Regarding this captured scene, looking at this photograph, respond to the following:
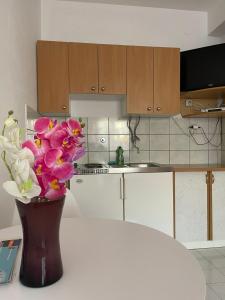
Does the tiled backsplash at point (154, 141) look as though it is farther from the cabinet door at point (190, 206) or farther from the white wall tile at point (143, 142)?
the cabinet door at point (190, 206)

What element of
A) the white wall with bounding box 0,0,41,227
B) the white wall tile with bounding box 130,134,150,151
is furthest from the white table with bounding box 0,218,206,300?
the white wall tile with bounding box 130,134,150,151

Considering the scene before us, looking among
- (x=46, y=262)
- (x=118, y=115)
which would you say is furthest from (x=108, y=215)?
(x=46, y=262)

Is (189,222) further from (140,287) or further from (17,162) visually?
(17,162)

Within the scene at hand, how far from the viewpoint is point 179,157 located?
10.4 ft

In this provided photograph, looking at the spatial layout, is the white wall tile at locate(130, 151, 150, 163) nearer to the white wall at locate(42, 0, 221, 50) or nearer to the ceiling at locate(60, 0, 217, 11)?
the white wall at locate(42, 0, 221, 50)

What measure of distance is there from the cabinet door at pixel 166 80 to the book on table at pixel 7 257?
2.19 m

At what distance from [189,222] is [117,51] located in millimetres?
1996

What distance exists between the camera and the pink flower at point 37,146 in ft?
2.02

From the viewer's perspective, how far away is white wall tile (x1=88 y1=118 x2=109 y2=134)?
3.02 metres

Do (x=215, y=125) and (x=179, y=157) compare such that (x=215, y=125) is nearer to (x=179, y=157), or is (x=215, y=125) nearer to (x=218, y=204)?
(x=179, y=157)

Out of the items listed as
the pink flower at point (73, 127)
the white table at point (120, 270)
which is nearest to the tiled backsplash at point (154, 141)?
the white table at point (120, 270)

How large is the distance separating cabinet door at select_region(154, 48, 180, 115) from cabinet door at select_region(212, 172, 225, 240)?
0.88 meters

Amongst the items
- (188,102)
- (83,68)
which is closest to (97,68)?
(83,68)

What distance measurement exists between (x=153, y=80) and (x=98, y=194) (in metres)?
1.37
